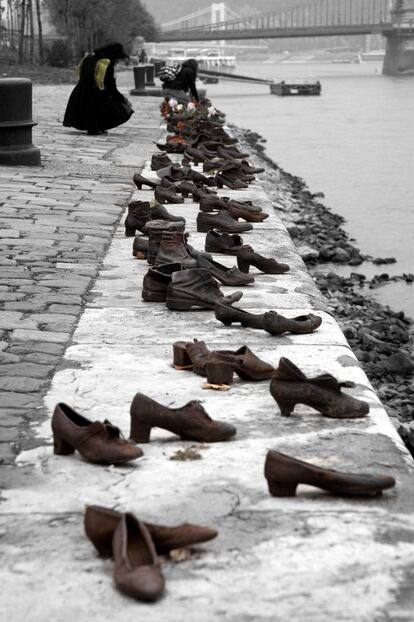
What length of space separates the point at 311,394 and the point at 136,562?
4.02 ft

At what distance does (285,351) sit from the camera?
4699mm

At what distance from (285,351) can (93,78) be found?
Answer: 10.4 meters

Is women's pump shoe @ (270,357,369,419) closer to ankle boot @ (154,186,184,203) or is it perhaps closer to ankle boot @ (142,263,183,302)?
ankle boot @ (142,263,183,302)

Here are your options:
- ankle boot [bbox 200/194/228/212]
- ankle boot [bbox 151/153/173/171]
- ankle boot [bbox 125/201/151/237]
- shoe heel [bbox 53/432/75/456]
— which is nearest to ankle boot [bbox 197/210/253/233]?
ankle boot [bbox 125/201/151/237]

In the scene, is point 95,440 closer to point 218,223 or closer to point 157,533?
point 157,533

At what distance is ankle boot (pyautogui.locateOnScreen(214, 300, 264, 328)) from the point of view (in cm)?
501

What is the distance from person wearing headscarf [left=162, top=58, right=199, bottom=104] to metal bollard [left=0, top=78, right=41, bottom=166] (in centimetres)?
949

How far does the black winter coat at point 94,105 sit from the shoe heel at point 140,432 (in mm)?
11290

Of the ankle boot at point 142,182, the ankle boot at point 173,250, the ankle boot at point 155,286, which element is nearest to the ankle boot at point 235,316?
the ankle boot at point 155,286

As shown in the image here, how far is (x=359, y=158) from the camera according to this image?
83.4ft

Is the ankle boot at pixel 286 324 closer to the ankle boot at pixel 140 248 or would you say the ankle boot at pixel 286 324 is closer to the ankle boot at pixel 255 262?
the ankle boot at pixel 255 262

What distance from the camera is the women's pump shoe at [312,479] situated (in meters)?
3.13

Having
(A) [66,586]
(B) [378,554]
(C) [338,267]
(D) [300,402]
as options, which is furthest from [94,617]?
(C) [338,267]

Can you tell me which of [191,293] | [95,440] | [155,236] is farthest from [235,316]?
[95,440]
